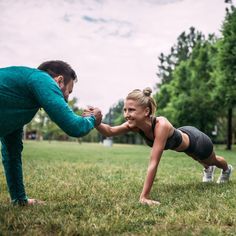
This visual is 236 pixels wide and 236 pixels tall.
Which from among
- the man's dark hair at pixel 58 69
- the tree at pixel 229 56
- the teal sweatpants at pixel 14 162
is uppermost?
the tree at pixel 229 56

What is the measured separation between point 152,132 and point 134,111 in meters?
0.44

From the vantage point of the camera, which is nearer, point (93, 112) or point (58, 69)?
point (58, 69)

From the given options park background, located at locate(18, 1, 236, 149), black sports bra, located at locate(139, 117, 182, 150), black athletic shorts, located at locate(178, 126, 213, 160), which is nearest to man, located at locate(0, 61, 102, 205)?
black sports bra, located at locate(139, 117, 182, 150)

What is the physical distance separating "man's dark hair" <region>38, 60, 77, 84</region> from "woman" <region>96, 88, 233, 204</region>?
4.01 feet

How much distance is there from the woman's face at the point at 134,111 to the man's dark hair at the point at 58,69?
125cm

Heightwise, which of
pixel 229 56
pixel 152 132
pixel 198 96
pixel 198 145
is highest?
pixel 229 56

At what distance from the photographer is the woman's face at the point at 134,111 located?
4906 millimetres

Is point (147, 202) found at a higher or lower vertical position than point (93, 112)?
lower

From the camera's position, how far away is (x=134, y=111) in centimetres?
496

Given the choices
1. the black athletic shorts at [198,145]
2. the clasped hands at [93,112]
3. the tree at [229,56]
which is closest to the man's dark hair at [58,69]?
the clasped hands at [93,112]

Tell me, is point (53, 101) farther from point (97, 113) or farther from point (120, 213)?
point (120, 213)

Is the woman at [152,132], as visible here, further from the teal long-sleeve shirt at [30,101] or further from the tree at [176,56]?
the tree at [176,56]

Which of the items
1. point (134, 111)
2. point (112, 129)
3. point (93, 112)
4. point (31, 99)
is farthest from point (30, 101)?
point (112, 129)

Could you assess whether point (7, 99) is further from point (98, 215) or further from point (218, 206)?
point (218, 206)
